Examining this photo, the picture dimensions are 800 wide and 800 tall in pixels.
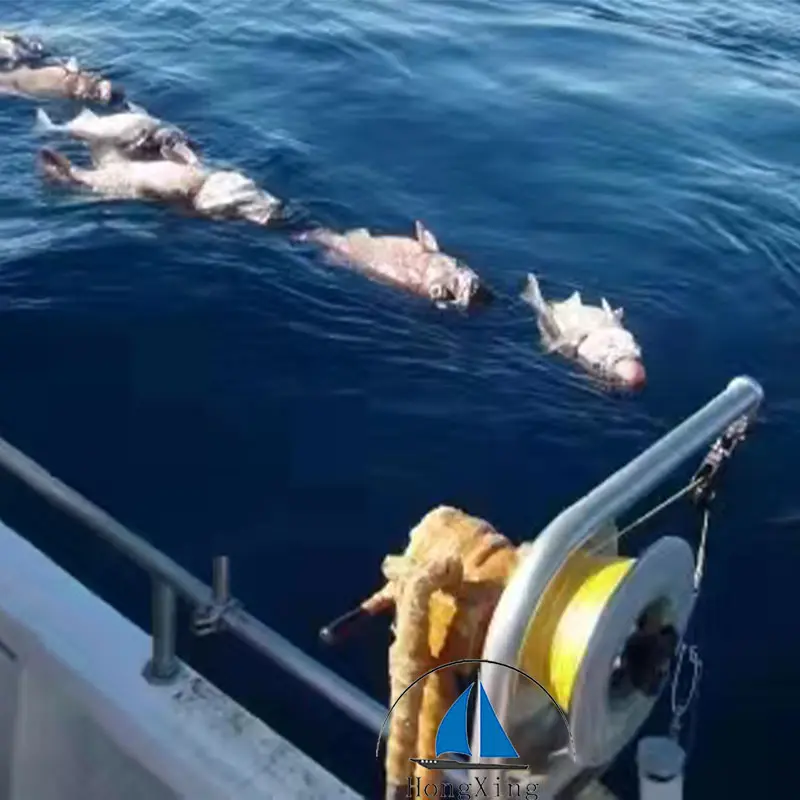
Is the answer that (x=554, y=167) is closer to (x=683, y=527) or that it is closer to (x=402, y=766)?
(x=683, y=527)

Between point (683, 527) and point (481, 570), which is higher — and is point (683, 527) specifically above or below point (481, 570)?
below

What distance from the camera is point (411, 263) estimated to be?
412 inches

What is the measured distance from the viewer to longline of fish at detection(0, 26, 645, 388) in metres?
9.73

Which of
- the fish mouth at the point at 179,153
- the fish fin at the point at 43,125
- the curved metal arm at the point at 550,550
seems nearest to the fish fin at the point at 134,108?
the fish fin at the point at 43,125

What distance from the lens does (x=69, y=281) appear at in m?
10.6

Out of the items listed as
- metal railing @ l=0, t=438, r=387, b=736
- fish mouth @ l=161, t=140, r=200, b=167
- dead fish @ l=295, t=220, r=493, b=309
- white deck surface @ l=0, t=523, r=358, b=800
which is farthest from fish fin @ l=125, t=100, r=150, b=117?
metal railing @ l=0, t=438, r=387, b=736

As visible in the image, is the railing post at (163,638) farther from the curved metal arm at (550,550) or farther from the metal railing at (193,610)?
the curved metal arm at (550,550)

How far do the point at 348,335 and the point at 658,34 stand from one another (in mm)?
9429

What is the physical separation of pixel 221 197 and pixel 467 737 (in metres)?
9.30

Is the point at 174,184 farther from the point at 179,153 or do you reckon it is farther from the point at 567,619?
the point at 567,619

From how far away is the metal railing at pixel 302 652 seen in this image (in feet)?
7.39

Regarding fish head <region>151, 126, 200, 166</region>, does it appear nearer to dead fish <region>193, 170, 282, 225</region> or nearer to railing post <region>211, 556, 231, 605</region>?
dead fish <region>193, 170, 282, 225</region>

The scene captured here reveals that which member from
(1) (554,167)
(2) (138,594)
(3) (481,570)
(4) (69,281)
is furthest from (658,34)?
(3) (481,570)

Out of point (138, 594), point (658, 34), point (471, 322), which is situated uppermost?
point (658, 34)
